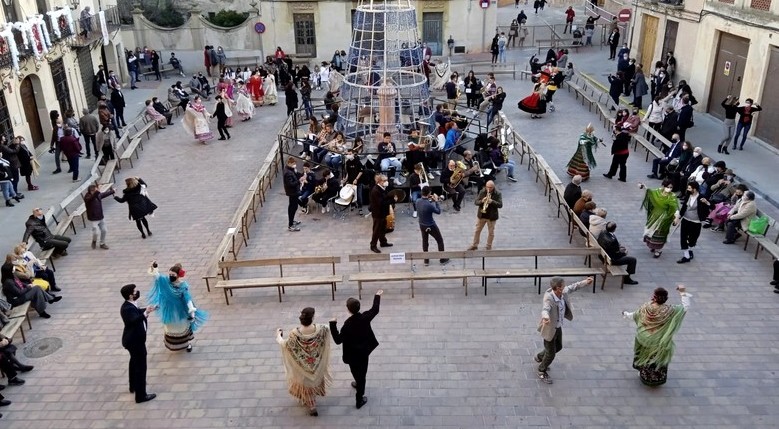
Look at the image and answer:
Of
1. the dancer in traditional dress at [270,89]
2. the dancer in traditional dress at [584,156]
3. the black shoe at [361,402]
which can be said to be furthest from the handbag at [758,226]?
the dancer in traditional dress at [270,89]

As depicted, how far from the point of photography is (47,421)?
7.79 meters

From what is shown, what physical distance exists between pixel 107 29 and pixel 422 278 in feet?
69.1

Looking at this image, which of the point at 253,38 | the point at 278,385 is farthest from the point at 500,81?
the point at 278,385

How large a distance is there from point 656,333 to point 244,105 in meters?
16.0

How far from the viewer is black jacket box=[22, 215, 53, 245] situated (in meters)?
11.5

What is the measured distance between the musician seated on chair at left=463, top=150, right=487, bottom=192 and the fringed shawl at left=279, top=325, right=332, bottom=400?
7307 mm

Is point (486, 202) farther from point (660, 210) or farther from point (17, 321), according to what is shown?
point (17, 321)

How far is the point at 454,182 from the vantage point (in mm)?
13633

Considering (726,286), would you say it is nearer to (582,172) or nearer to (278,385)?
(582,172)

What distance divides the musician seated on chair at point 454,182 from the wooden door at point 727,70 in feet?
33.3

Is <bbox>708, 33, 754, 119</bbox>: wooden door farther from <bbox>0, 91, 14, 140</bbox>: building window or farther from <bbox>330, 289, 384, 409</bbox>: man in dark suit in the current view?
<bbox>0, 91, 14, 140</bbox>: building window

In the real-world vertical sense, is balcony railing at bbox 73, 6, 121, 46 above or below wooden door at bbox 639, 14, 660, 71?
above

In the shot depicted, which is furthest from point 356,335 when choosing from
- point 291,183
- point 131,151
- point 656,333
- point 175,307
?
point 131,151

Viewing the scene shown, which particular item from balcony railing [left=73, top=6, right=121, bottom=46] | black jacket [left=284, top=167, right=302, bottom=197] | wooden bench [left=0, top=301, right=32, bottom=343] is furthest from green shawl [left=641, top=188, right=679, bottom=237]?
balcony railing [left=73, top=6, right=121, bottom=46]
